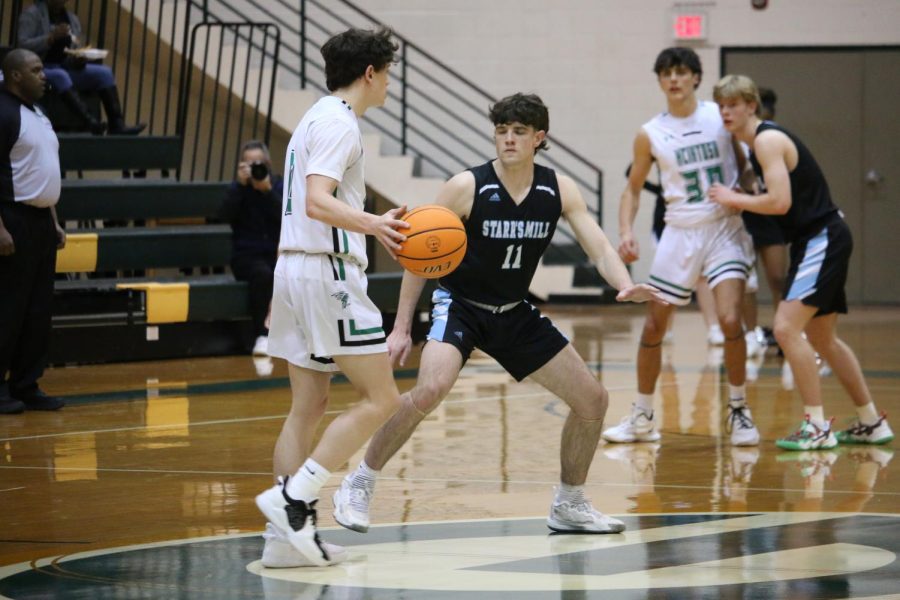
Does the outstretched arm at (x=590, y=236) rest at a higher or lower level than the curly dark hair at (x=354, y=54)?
lower

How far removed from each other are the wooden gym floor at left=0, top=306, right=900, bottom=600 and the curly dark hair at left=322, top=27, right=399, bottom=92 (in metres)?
1.52

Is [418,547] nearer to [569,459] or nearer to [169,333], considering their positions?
[569,459]

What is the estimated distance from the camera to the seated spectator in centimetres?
1155

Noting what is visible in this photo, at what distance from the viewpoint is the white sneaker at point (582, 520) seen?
517 cm

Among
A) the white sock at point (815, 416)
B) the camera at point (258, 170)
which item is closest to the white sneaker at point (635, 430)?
the white sock at point (815, 416)

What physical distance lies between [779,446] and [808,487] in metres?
1.08

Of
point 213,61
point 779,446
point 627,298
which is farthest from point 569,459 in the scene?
point 213,61

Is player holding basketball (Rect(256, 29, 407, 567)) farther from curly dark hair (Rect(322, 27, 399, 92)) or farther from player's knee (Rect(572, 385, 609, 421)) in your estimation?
player's knee (Rect(572, 385, 609, 421))

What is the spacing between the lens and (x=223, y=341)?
1163 cm

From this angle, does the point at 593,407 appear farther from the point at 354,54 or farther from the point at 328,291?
the point at 354,54

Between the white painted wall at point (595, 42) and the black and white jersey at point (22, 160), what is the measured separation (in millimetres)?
9330

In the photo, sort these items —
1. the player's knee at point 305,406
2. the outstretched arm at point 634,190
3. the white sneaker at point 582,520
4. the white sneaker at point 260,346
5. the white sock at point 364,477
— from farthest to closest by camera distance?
the white sneaker at point 260,346, the outstretched arm at point 634,190, the white sneaker at point 582,520, the white sock at point 364,477, the player's knee at point 305,406

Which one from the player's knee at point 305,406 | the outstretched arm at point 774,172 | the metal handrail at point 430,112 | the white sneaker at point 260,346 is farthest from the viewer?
the metal handrail at point 430,112

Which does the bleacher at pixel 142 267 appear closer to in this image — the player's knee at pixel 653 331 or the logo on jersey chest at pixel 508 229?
the player's knee at pixel 653 331
